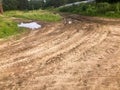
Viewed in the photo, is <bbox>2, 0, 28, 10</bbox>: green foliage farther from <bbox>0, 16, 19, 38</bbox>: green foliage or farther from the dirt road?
the dirt road

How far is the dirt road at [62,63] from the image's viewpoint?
29.2ft

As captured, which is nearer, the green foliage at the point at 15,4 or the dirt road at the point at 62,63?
the dirt road at the point at 62,63

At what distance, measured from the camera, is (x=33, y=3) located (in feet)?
283

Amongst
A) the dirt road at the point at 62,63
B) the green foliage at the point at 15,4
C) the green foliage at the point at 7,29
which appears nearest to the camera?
the dirt road at the point at 62,63

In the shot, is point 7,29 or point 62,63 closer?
point 62,63

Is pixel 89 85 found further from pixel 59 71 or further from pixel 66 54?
pixel 66 54

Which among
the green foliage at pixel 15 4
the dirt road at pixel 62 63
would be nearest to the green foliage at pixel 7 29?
the dirt road at pixel 62 63

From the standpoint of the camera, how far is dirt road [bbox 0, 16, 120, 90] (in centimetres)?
891

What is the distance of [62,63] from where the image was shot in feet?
36.2

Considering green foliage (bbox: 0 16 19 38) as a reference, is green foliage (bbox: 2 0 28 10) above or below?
below

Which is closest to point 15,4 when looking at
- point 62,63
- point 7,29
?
point 7,29

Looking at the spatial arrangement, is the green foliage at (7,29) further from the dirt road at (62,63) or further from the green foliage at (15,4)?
the green foliage at (15,4)

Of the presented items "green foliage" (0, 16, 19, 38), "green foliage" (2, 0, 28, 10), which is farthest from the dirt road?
"green foliage" (2, 0, 28, 10)

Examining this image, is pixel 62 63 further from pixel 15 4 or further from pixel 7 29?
pixel 15 4
